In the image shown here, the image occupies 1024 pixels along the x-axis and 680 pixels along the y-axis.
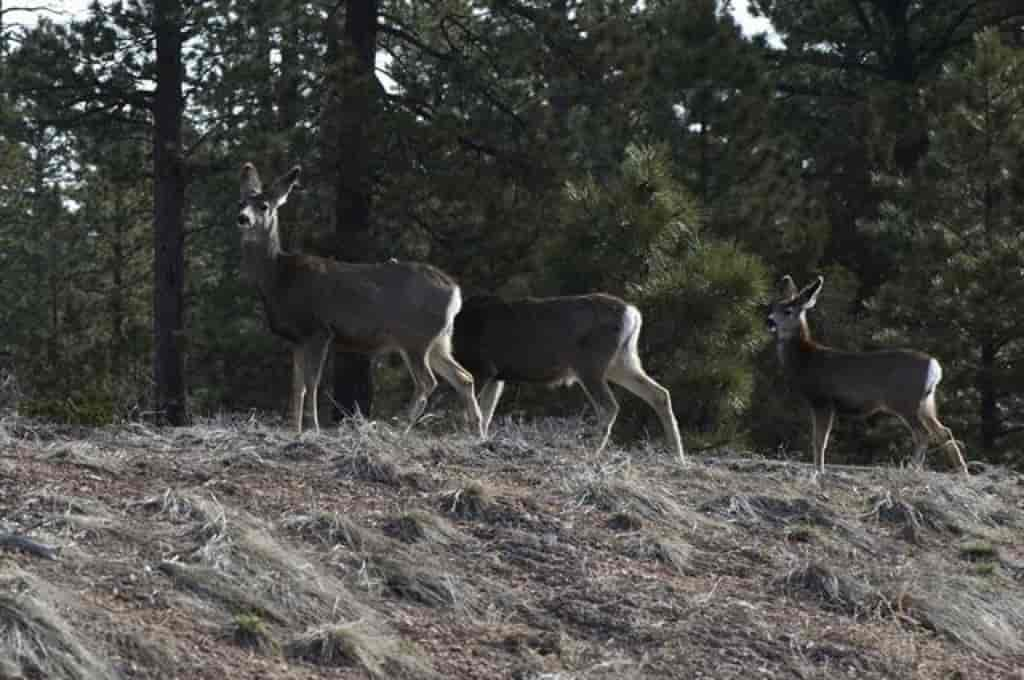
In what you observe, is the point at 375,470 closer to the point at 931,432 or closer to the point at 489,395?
the point at 489,395

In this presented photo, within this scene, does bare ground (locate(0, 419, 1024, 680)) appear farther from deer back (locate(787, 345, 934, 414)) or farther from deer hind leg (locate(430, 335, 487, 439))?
deer back (locate(787, 345, 934, 414))

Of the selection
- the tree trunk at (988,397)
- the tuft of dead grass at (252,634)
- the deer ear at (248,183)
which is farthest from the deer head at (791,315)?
the tuft of dead grass at (252,634)

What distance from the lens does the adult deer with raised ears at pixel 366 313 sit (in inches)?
512

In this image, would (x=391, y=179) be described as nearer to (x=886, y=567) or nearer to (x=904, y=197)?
(x=904, y=197)

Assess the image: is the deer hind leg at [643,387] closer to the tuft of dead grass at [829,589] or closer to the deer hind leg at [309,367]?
the deer hind leg at [309,367]

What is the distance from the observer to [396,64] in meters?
20.9

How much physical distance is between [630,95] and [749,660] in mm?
12630

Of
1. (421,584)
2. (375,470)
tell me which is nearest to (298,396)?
(375,470)

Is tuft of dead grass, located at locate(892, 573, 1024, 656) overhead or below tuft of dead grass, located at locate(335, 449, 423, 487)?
below

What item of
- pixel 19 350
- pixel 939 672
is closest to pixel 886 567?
pixel 939 672

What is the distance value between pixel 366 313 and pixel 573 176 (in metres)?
7.11

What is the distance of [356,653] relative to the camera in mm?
7418

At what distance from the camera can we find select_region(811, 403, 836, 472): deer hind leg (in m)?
13.4

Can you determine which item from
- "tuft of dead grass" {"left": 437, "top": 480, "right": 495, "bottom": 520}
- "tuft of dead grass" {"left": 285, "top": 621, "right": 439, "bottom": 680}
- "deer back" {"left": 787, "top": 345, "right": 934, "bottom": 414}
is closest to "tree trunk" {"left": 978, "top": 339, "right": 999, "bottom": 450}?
"deer back" {"left": 787, "top": 345, "right": 934, "bottom": 414}
